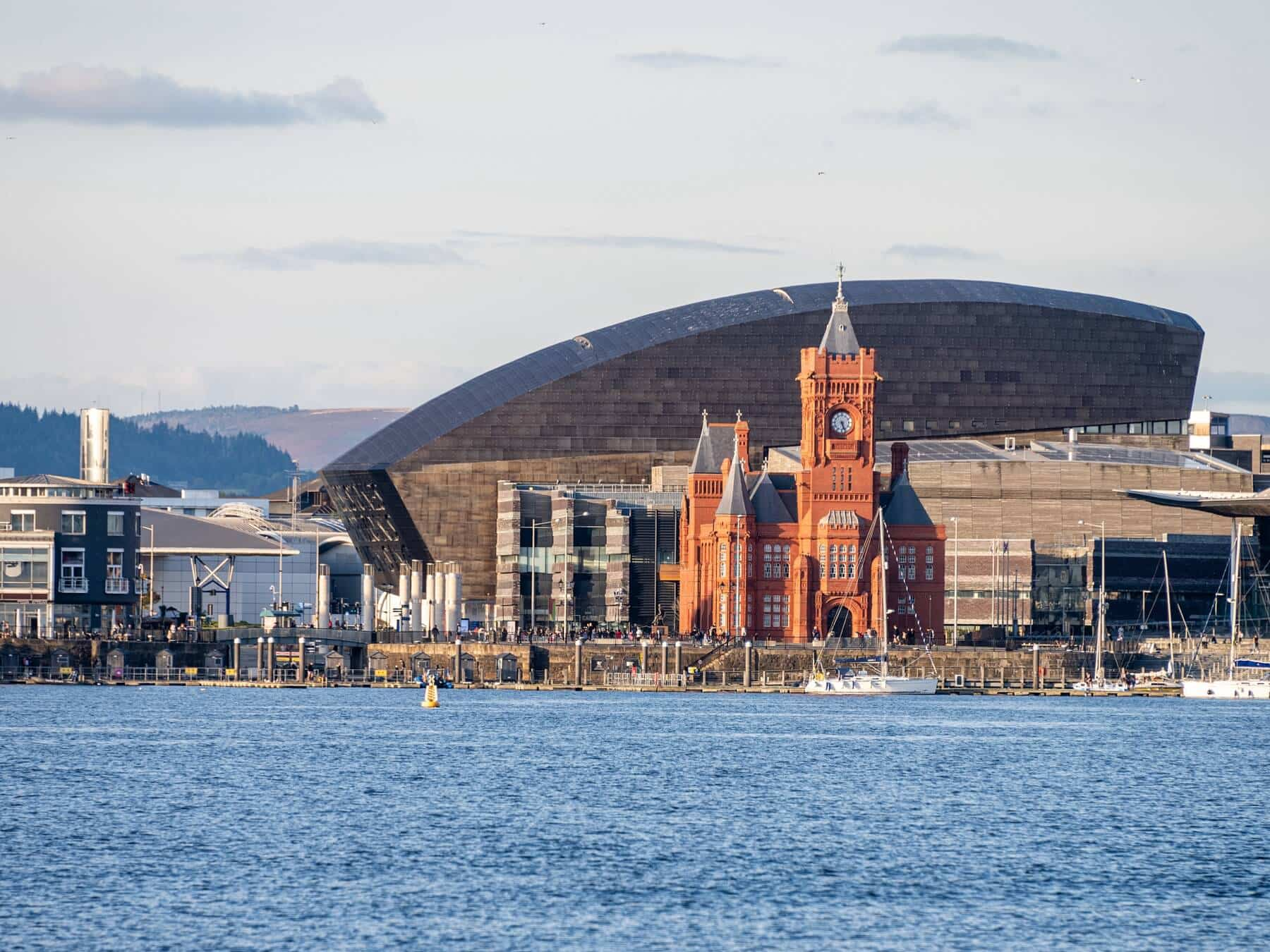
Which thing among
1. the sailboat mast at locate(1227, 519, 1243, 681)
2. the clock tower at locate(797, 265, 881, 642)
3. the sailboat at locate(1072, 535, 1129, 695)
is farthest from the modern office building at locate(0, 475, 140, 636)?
the sailboat mast at locate(1227, 519, 1243, 681)

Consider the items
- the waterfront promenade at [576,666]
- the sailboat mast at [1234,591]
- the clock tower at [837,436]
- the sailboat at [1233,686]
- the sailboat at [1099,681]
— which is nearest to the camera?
the sailboat at [1233,686]

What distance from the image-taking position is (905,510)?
Result: 19825 cm

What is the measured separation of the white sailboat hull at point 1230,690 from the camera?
6673 inches

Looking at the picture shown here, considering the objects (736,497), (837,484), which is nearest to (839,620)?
(837,484)

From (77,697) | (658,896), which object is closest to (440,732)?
(77,697)

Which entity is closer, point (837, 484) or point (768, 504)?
point (837, 484)

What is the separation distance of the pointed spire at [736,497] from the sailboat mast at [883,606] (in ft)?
36.1

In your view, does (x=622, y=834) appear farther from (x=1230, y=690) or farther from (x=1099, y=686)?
(x=1230, y=690)

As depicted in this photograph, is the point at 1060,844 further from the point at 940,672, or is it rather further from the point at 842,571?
the point at 842,571

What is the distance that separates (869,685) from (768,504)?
33.6 m

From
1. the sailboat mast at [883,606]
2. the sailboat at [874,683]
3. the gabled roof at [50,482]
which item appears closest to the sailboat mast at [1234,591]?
the sailboat at [874,683]

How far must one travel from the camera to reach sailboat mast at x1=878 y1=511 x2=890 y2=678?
173 meters

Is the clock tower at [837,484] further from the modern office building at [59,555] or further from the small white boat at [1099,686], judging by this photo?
the modern office building at [59,555]

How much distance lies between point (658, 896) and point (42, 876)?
1689cm
